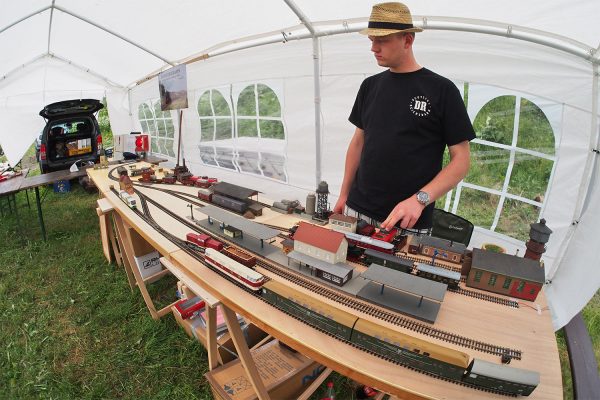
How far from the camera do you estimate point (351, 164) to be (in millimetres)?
3121

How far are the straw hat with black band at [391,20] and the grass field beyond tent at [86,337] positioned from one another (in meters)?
3.44

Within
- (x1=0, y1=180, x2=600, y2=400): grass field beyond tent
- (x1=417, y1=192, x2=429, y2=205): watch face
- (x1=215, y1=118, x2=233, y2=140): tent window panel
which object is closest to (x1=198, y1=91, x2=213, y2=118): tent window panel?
(x1=215, y1=118, x2=233, y2=140): tent window panel

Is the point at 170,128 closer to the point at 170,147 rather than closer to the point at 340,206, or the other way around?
the point at 170,147

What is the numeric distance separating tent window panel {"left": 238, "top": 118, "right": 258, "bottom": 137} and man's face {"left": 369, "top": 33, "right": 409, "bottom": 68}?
467 cm

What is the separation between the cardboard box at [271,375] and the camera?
9.25 feet

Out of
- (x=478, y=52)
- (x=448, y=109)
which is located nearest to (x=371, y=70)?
(x=478, y=52)

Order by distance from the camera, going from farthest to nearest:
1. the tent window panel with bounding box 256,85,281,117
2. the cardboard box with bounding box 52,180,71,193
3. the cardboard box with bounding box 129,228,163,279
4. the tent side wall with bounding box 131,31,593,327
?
the cardboard box with bounding box 52,180,71,193, the tent window panel with bounding box 256,85,281,117, the cardboard box with bounding box 129,228,163,279, the tent side wall with bounding box 131,31,593,327

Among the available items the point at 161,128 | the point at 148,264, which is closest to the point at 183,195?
the point at 148,264

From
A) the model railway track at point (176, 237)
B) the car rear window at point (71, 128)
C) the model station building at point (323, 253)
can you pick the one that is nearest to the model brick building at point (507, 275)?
the model station building at point (323, 253)

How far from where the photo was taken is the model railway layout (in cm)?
→ 139

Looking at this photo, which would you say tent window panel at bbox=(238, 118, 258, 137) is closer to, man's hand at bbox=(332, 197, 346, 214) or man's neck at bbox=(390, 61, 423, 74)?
man's hand at bbox=(332, 197, 346, 214)

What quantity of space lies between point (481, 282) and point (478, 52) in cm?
303

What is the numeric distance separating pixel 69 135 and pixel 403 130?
10225mm

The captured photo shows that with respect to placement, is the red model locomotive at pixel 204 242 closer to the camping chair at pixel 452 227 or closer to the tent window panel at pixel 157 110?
the camping chair at pixel 452 227
